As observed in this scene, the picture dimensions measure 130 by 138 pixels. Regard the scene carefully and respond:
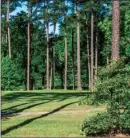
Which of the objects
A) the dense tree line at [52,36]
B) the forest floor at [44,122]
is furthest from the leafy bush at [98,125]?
the dense tree line at [52,36]

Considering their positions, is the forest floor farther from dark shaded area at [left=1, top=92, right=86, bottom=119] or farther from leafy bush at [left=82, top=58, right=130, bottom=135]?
leafy bush at [left=82, top=58, right=130, bottom=135]

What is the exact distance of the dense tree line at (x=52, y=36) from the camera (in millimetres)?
57469

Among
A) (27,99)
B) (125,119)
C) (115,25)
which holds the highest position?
(115,25)

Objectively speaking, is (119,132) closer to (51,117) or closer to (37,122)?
(37,122)

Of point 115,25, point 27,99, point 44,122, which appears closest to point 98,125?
point 44,122

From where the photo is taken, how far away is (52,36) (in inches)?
2638

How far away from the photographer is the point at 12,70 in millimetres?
55500

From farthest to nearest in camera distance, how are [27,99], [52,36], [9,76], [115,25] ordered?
1. [52,36]
2. [9,76]
3. [27,99]
4. [115,25]

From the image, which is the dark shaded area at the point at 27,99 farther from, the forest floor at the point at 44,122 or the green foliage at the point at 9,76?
the green foliage at the point at 9,76

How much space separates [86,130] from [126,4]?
47893 millimetres

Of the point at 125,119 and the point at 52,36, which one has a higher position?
the point at 52,36

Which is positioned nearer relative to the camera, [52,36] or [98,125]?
[98,125]

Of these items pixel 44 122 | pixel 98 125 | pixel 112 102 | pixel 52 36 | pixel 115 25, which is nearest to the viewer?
pixel 98 125

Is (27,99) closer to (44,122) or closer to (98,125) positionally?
(44,122)
